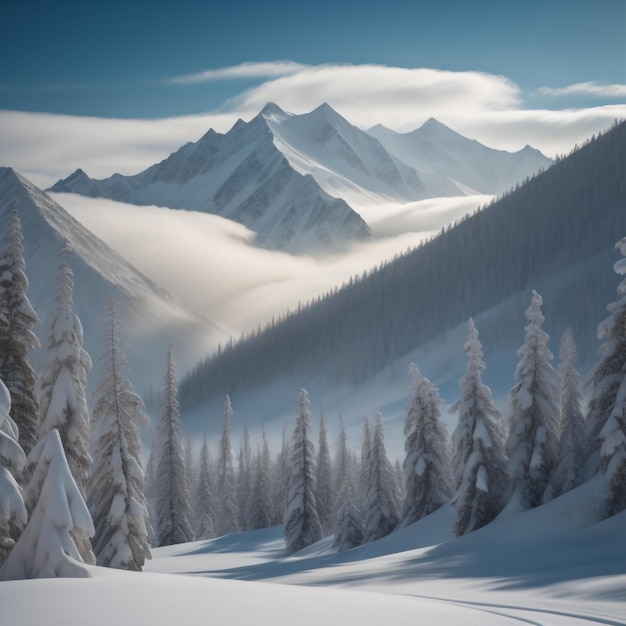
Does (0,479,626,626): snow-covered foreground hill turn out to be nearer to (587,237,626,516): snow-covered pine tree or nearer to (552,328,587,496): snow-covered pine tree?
(587,237,626,516): snow-covered pine tree

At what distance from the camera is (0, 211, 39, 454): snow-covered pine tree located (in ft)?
85.0

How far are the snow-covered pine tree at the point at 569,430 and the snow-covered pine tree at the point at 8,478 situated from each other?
85.3 ft

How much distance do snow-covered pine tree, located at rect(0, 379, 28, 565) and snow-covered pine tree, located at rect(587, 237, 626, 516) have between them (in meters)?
20.5

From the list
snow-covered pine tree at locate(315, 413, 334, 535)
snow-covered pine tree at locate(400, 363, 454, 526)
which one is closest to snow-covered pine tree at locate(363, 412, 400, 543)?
snow-covered pine tree at locate(400, 363, 454, 526)

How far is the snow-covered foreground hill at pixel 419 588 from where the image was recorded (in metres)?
11.4

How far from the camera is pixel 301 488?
60375 mm

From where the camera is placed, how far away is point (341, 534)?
182 ft

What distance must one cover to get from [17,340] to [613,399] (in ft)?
73.1

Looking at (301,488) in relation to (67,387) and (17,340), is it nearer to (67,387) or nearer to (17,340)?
(67,387)

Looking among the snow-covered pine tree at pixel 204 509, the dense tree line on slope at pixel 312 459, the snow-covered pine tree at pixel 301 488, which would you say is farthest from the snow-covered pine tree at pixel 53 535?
the snow-covered pine tree at pixel 204 509

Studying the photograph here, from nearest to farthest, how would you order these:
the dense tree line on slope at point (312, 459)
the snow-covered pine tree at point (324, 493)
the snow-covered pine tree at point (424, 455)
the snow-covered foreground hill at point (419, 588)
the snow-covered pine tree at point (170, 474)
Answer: the snow-covered foreground hill at point (419, 588), the dense tree line on slope at point (312, 459), the snow-covered pine tree at point (424, 455), the snow-covered pine tree at point (170, 474), the snow-covered pine tree at point (324, 493)

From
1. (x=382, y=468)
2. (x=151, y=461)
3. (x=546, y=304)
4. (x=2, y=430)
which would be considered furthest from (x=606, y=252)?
(x=2, y=430)

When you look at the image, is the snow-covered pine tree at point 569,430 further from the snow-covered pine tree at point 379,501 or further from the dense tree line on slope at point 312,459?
the snow-covered pine tree at point 379,501

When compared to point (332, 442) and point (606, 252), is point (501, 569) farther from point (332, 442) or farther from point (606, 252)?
point (606, 252)
